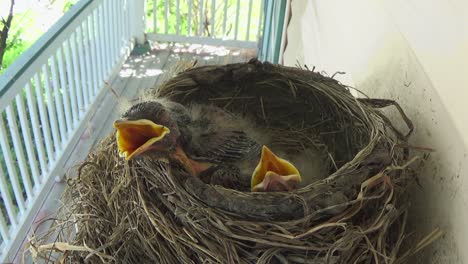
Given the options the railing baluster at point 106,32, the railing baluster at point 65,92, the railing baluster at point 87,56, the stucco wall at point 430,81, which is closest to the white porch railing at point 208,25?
the railing baluster at point 106,32

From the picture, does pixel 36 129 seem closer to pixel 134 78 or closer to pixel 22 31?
pixel 134 78

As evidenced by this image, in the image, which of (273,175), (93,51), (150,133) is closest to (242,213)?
(273,175)

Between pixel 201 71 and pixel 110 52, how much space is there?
1798mm

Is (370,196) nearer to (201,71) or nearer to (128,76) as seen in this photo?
(201,71)

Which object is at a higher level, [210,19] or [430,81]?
[430,81]

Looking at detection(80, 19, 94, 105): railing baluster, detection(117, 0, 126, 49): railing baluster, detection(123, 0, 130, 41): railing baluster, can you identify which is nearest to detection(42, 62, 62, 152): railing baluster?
detection(80, 19, 94, 105): railing baluster

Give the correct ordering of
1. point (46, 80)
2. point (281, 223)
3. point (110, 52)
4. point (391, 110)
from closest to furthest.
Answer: point (281, 223), point (391, 110), point (46, 80), point (110, 52)

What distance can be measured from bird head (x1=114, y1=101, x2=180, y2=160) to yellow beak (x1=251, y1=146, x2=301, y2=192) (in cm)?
15

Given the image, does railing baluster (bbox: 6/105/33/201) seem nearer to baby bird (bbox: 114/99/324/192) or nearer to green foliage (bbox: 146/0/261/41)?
baby bird (bbox: 114/99/324/192)

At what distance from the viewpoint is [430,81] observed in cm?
70

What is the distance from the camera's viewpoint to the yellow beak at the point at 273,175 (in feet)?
2.38

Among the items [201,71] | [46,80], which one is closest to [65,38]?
[46,80]

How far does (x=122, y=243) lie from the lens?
704mm

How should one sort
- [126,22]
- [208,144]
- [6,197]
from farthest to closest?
[126,22] < [6,197] < [208,144]
